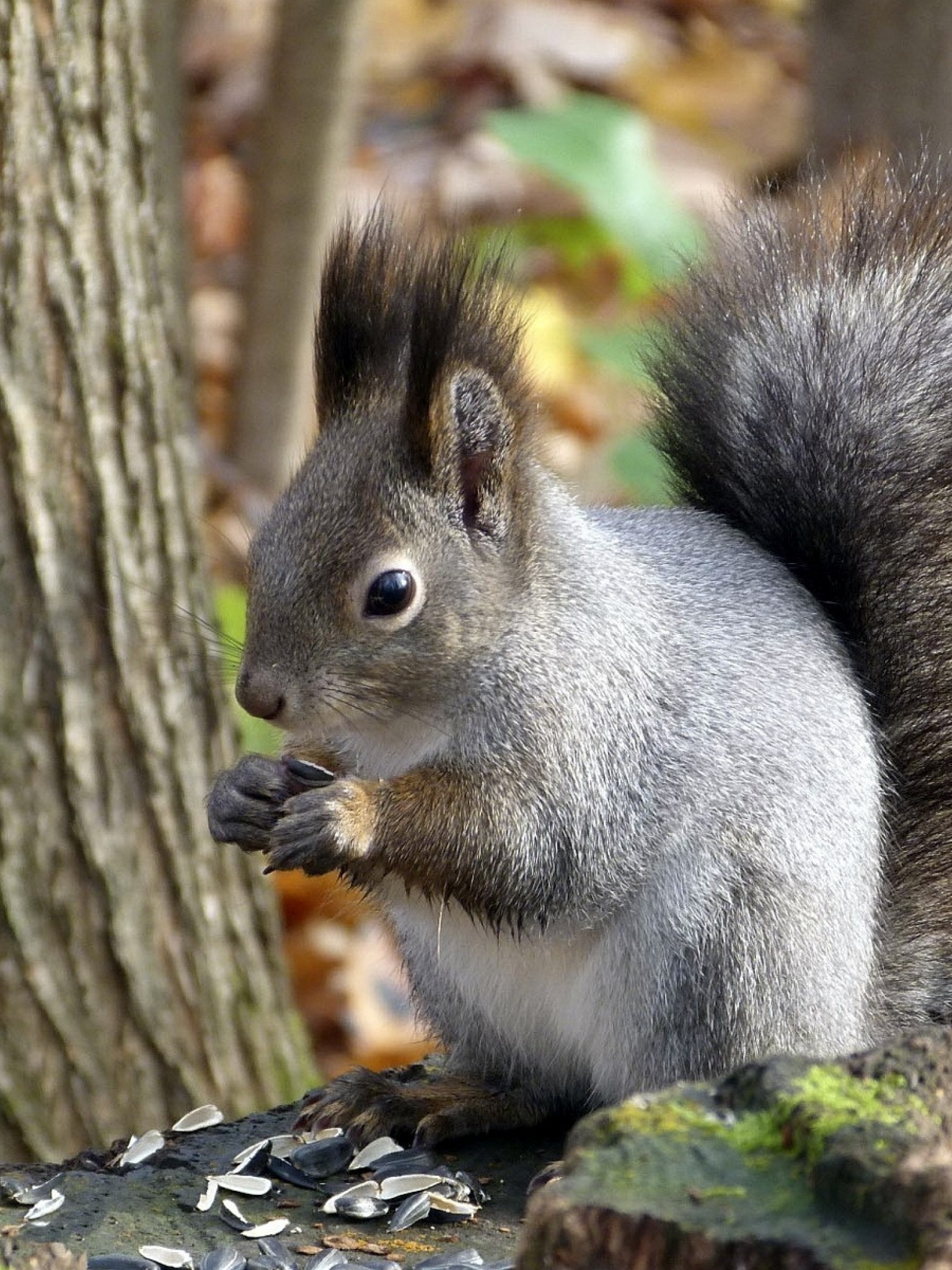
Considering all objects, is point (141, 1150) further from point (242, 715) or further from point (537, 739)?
point (242, 715)

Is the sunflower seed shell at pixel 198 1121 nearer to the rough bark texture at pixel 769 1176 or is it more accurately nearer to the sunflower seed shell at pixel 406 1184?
the sunflower seed shell at pixel 406 1184

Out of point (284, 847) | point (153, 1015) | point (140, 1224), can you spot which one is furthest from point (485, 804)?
point (153, 1015)

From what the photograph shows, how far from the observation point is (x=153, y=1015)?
2.24 m

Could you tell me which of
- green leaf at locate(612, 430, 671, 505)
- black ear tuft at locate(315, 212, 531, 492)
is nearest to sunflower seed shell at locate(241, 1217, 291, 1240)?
black ear tuft at locate(315, 212, 531, 492)

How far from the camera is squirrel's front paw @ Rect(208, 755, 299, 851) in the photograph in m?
1.57

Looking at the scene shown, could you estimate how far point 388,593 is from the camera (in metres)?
1.53

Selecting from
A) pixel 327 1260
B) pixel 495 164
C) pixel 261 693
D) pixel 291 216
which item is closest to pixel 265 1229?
pixel 327 1260

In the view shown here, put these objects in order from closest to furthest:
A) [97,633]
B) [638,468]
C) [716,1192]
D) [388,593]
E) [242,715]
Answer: [716,1192] → [388,593] → [97,633] → [242,715] → [638,468]

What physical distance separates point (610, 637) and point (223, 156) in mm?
3501

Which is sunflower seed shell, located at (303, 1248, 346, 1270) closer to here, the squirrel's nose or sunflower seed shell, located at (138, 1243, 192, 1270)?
sunflower seed shell, located at (138, 1243, 192, 1270)

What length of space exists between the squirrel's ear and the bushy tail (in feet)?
0.87

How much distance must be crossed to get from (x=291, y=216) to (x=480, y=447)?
2037 mm

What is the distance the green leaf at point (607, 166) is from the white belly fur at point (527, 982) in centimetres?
217

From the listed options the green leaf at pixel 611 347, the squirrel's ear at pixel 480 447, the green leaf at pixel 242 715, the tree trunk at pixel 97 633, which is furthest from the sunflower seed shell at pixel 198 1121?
the green leaf at pixel 611 347
